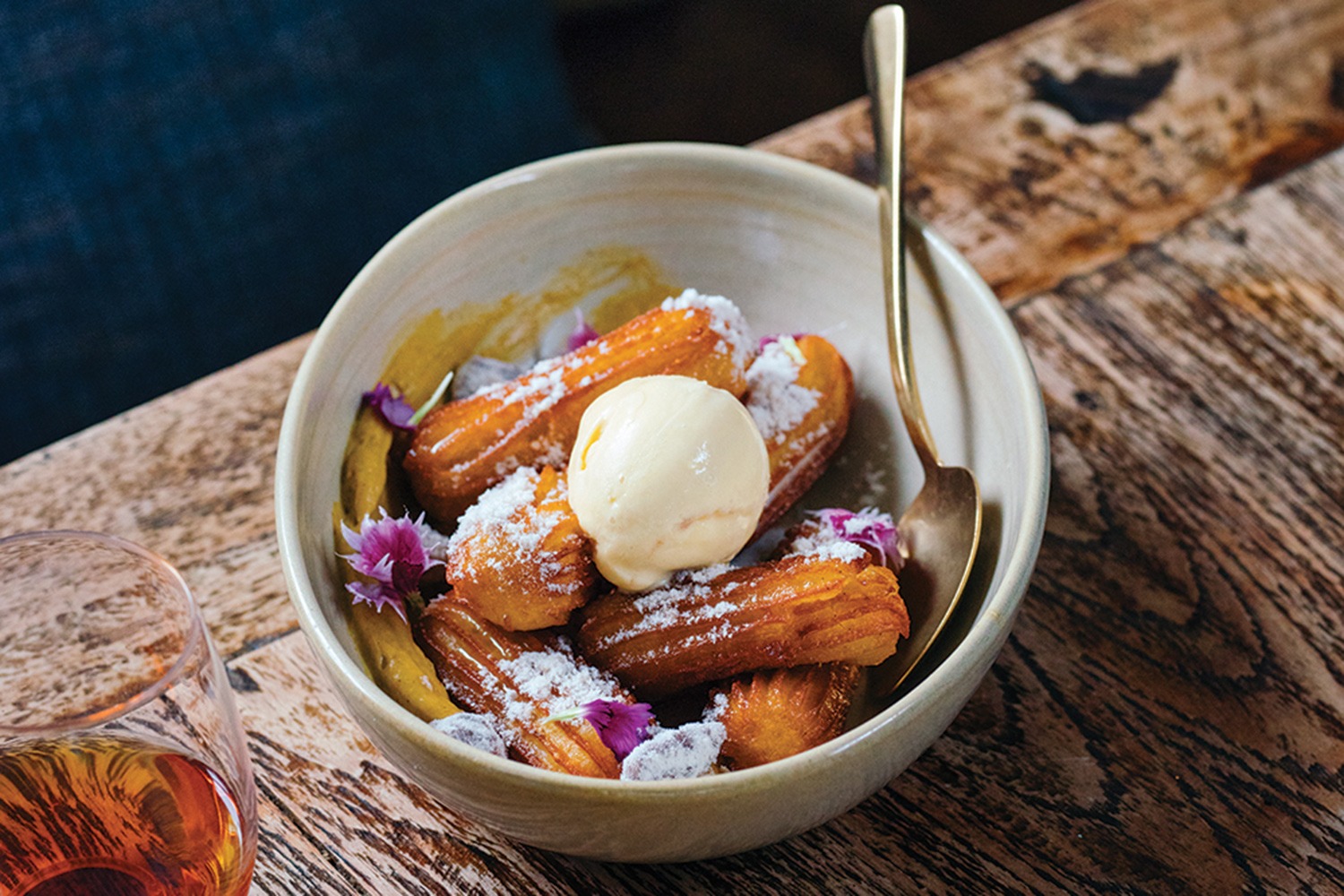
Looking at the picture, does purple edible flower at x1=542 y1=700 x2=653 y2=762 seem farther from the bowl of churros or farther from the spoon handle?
the spoon handle

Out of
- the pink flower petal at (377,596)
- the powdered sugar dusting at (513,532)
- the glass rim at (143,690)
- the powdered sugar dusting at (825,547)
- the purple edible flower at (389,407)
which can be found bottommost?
the powdered sugar dusting at (825,547)

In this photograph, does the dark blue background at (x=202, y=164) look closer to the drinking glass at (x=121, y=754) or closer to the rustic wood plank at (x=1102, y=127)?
the rustic wood plank at (x=1102, y=127)

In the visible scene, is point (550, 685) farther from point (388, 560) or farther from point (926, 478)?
point (926, 478)

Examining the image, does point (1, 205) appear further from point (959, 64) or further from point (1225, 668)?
point (1225, 668)

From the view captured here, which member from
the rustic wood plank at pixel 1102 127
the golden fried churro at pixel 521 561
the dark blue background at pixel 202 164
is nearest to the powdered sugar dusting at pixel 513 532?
the golden fried churro at pixel 521 561

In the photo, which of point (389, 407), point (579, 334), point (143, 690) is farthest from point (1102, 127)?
point (143, 690)

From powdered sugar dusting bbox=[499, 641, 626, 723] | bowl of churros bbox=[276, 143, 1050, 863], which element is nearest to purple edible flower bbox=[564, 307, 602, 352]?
bowl of churros bbox=[276, 143, 1050, 863]
